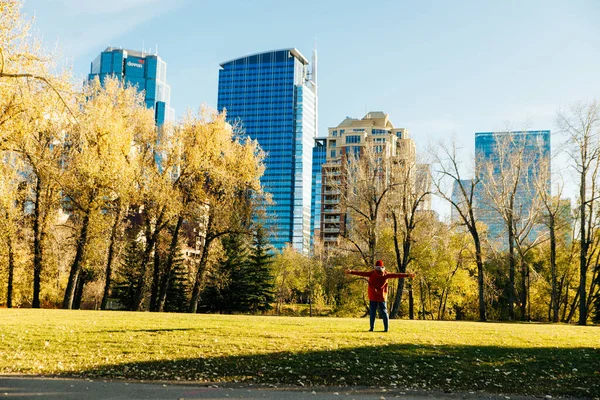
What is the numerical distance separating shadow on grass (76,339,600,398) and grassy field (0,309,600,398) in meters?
0.02

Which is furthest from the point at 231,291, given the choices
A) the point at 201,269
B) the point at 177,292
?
the point at 201,269

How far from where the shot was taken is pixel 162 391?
930 centimetres

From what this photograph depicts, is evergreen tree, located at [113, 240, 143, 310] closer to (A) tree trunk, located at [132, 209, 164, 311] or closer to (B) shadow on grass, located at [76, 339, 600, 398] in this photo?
(A) tree trunk, located at [132, 209, 164, 311]

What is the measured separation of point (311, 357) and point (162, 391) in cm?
424

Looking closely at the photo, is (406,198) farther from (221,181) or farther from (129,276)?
(129,276)

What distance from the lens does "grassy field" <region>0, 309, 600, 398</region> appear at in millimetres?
10891

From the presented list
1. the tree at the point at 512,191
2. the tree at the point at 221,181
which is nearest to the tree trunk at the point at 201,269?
the tree at the point at 221,181

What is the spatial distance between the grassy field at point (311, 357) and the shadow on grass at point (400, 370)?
21 mm

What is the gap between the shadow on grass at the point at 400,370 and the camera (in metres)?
10.7

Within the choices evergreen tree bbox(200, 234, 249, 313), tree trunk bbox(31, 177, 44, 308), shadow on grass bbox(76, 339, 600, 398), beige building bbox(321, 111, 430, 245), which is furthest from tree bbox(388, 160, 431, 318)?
beige building bbox(321, 111, 430, 245)

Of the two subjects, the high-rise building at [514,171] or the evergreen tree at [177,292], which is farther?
the evergreen tree at [177,292]

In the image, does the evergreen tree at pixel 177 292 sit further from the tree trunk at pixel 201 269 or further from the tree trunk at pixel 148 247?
the tree trunk at pixel 148 247

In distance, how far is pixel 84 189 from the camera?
3155 centimetres

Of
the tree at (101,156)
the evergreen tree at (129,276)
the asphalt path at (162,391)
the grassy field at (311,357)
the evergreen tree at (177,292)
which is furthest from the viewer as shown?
the evergreen tree at (177,292)
